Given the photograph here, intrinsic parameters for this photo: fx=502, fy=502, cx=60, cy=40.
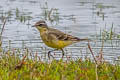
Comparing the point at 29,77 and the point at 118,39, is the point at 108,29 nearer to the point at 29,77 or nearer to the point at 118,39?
the point at 118,39

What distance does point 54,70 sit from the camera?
8.06 metres

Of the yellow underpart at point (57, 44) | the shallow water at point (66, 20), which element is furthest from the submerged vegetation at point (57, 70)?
the shallow water at point (66, 20)

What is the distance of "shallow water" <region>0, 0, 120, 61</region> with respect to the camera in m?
12.6

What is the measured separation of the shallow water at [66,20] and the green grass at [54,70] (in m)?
2.76

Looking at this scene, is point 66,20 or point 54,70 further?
point 66,20

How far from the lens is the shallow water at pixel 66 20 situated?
41.2ft

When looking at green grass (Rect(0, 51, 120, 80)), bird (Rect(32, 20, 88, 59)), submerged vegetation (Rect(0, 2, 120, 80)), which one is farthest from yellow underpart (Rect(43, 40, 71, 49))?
green grass (Rect(0, 51, 120, 80))

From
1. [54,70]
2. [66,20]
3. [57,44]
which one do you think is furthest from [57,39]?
[66,20]

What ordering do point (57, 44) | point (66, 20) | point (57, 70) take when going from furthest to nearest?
point (66, 20) < point (57, 44) < point (57, 70)

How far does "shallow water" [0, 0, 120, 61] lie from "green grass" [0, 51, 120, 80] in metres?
2.76

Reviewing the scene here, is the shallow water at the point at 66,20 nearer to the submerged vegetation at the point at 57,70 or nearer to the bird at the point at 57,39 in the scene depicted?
the bird at the point at 57,39

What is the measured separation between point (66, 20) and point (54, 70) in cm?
773

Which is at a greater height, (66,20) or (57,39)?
(57,39)

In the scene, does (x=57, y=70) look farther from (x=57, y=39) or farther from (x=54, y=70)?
(x=57, y=39)
